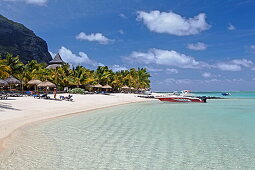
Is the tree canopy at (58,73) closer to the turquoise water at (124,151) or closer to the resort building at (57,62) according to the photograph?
the resort building at (57,62)

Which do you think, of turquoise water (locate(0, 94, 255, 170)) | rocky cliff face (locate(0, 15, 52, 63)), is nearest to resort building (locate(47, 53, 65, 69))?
rocky cliff face (locate(0, 15, 52, 63))

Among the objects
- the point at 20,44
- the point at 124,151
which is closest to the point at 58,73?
the point at 124,151

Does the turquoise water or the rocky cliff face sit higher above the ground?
the rocky cliff face

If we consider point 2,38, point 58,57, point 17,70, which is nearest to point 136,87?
point 58,57

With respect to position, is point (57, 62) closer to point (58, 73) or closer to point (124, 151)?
point (58, 73)

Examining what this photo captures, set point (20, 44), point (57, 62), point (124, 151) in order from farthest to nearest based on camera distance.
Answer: point (20, 44)
point (57, 62)
point (124, 151)

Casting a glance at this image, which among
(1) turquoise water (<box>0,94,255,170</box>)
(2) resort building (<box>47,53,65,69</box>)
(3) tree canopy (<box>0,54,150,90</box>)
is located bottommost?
(1) turquoise water (<box>0,94,255,170</box>)

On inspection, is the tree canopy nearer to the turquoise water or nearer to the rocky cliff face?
the turquoise water

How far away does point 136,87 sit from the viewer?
66312mm

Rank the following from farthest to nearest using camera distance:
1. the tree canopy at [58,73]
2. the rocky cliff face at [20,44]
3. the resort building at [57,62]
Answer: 1. the rocky cliff face at [20,44]
2. the resort building at [57,62]
3. the tree canopy at [58,73]

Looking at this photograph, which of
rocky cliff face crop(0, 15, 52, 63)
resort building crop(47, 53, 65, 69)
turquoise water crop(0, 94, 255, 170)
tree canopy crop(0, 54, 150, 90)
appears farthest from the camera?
rocky cliff face crop(0, 15, 52, 63)

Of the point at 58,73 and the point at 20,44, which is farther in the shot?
the point at 20,44

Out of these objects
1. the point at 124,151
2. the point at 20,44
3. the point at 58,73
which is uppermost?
the point at 20,44

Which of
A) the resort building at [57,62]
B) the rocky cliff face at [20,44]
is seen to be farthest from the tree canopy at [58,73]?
the rocky cliff face at [20,44]
